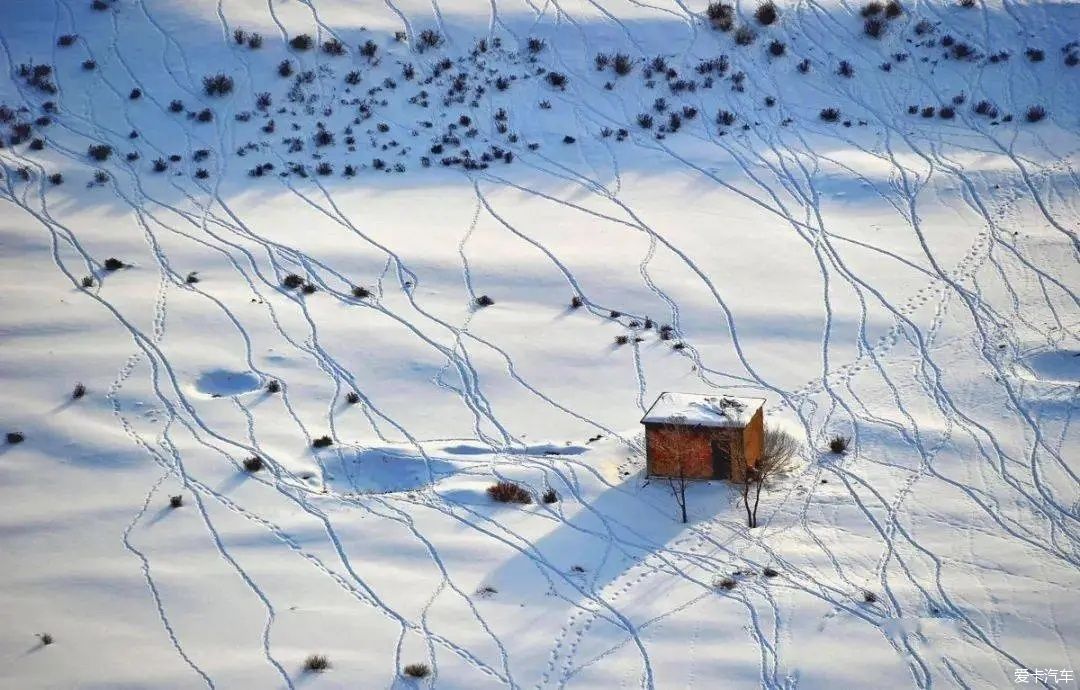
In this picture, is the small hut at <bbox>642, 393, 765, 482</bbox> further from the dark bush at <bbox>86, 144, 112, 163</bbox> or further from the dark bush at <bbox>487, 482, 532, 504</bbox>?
the dark bush at <bbox>86, 144, 112, 163</bbox>

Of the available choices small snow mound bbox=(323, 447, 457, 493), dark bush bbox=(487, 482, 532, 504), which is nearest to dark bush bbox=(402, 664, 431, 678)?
dark bush bbox=(487, 482, 532, 504)

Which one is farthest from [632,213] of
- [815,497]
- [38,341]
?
[38,341]

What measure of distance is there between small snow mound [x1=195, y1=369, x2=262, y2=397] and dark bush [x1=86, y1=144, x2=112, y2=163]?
23.1 ft

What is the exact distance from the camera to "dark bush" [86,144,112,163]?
23.8 m

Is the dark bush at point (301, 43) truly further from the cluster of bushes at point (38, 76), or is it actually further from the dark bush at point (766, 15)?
the dark bush at point (766, 15)

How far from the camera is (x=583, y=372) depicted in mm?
18875

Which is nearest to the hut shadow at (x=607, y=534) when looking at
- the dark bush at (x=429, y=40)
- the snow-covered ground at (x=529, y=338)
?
the snow-covered ground at (x=529, y=338)

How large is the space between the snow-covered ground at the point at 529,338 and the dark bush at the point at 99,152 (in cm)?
38

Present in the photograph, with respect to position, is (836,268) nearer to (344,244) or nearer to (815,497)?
(815,497)

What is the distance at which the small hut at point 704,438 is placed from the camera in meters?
16.2

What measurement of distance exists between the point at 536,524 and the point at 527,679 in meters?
2.70

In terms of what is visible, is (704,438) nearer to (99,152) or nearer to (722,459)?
(722,459)

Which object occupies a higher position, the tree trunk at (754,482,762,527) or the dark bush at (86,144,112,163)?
the dark bush at (86,144,112,163)

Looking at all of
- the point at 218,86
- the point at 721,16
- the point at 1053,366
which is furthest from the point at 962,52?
the point at 218,86
